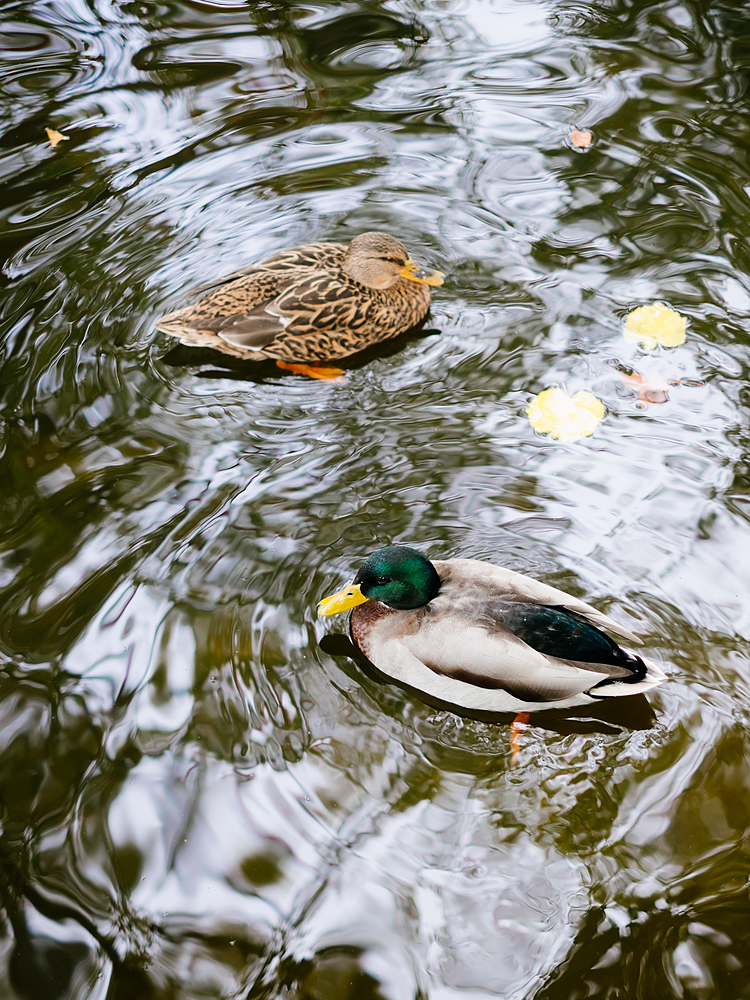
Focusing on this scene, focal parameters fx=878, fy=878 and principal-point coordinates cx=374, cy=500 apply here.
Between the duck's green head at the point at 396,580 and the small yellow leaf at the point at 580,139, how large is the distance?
3.43 m

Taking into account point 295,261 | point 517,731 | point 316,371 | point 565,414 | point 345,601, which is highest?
point 295,261

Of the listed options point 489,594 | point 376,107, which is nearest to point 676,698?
point 489,594

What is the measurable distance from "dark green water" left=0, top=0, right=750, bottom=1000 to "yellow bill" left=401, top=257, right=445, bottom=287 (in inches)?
8.0

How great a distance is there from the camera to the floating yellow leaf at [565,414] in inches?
155

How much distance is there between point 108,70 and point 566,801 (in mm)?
5547

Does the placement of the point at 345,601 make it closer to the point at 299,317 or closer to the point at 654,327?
the point at 299,317

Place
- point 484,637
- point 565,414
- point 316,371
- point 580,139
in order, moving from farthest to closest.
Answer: point 580,139, point 316,371, point 565,414, point 484,637

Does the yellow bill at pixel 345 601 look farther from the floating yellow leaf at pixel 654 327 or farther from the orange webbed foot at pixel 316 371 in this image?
the floating yellow leaf at pixel 654 327

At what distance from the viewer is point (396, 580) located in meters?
3.10

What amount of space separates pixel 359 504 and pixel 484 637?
3.18ft

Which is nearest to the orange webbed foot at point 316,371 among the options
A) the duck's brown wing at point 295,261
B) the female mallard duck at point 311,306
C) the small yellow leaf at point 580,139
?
the female mallard duck at point 311,306

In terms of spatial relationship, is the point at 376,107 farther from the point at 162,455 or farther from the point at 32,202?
the point at 162,455

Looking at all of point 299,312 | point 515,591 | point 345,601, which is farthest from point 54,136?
point 515,591

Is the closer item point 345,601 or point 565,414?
point 345,601
